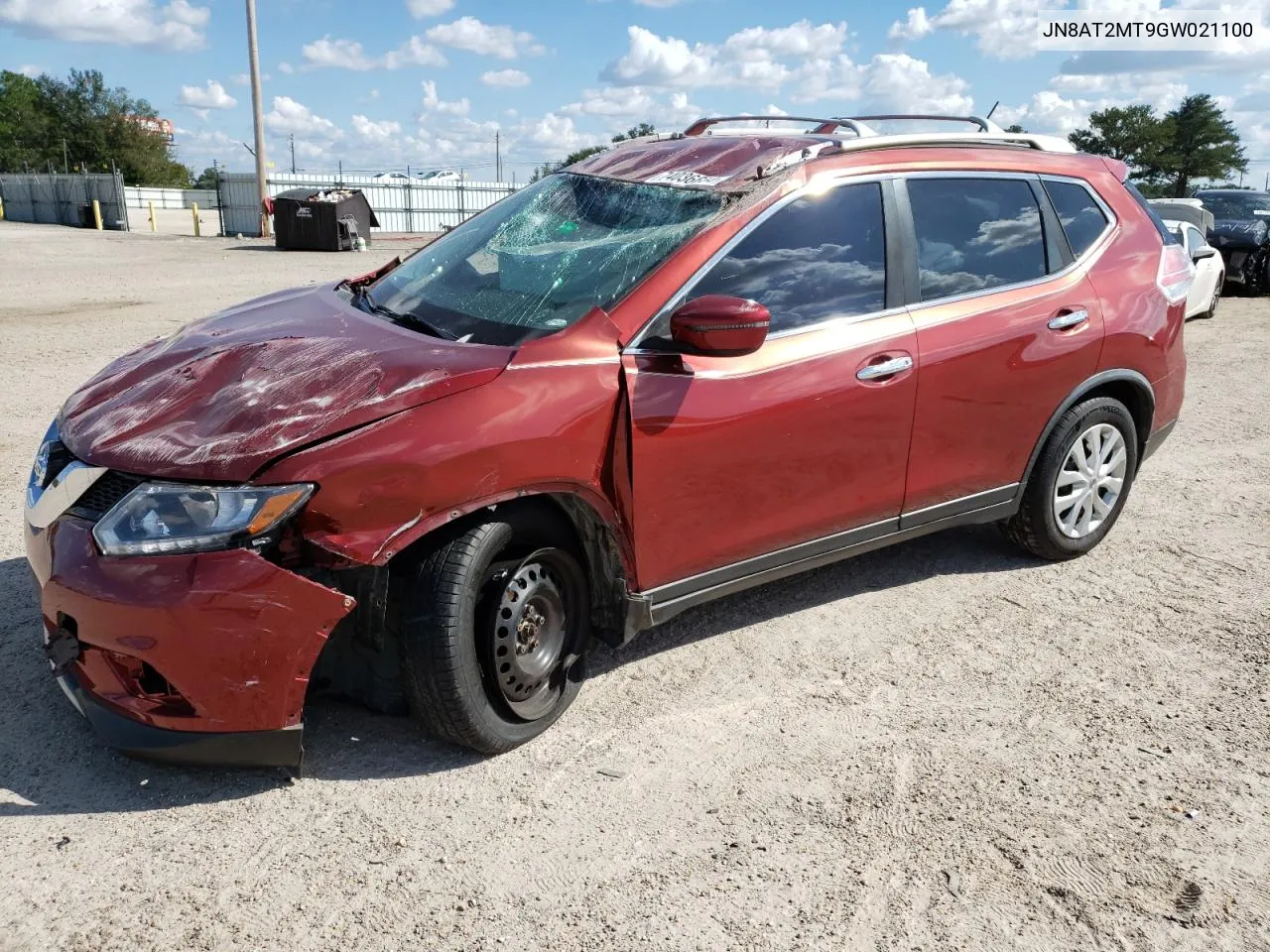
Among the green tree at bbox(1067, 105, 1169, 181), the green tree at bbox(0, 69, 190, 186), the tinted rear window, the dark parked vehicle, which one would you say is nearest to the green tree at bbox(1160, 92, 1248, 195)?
the green tree at bbox(1067, 105, 1169, 181)

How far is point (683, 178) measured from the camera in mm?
3918

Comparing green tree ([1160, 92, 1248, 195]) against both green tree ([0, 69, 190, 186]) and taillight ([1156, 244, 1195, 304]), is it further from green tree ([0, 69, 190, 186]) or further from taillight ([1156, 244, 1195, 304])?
green tree ([0, 69, 190, 186])

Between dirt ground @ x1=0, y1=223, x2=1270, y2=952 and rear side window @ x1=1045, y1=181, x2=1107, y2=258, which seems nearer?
dirt ground @ x1=0, y1=223, x2=1270, y2=952

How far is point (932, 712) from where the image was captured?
3.63 metres

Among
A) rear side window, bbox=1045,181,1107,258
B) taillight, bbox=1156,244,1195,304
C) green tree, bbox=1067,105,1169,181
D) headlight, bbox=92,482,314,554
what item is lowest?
headlight, bbox=92,482,314,554

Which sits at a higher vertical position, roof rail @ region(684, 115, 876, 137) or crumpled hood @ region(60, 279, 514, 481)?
roof rail @ region(684, 115, 876, 137)

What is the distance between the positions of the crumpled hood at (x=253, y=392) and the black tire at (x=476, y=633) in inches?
18.1

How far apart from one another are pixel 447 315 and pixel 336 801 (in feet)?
5.29

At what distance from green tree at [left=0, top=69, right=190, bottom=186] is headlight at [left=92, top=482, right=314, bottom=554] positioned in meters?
93.5

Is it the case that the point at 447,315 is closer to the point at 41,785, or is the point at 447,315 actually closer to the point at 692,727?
the point at 692,727

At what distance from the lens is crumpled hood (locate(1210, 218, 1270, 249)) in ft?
53.7

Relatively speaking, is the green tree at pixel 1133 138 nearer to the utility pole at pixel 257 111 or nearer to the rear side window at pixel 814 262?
the utility pole at pixel 257 111

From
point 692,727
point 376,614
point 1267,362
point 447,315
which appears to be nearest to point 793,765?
point 692,727

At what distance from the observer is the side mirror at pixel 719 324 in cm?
325
